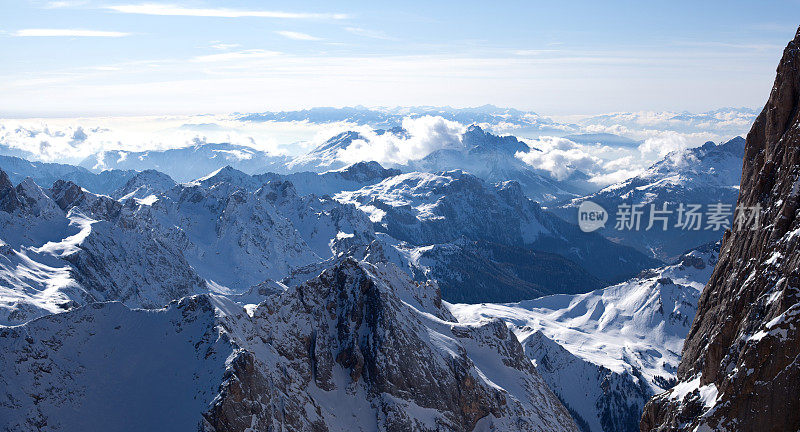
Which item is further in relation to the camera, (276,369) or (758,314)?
(276,369)

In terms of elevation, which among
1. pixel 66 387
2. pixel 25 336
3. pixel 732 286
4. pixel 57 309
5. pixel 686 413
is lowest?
pixel 57 309

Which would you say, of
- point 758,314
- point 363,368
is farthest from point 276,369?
point 758,314

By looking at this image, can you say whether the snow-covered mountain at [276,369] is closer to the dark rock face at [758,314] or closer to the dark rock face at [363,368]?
the dark rock face at [363,368]

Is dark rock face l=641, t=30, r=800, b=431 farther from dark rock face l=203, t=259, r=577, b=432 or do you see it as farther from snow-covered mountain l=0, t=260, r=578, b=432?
dark rock face l=203, t=259, r=577, b=432

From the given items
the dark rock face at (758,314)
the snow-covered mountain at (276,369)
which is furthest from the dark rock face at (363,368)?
the dark rock face at (758,314)

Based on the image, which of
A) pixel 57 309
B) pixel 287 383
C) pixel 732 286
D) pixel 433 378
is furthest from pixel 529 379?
pixel 57 309

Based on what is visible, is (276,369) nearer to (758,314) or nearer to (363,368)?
(363,368)

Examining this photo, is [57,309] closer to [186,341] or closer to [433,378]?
[186,341]
